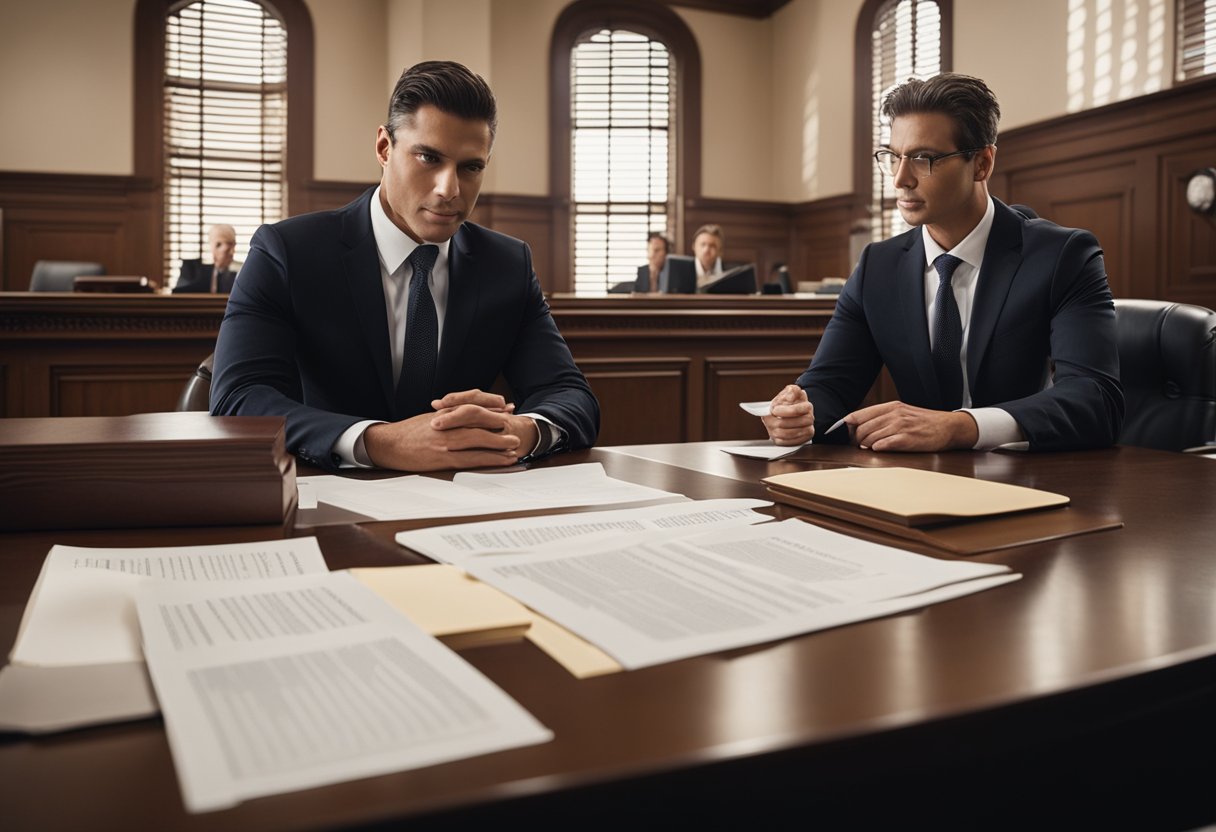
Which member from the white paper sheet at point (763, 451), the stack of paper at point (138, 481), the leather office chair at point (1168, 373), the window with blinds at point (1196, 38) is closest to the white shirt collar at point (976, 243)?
the leather office chair at point (1168, 373)

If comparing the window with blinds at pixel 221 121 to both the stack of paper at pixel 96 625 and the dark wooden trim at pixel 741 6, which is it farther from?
the stack of paper at pixel 96 625

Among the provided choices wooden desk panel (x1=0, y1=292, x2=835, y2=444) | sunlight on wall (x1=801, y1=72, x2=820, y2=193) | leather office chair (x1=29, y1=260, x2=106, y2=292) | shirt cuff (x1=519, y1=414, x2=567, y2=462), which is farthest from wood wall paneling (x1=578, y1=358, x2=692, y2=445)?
sunlight on wall (x1=801, y1=72, x2=820, y2=193)

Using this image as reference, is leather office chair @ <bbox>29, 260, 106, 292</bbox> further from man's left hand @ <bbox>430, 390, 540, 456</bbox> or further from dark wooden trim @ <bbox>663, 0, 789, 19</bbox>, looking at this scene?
man's left hand @ <bbox>430, 390, 540, 456</bbox>

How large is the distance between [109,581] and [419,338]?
3.95 feet

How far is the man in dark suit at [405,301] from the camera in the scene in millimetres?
1833

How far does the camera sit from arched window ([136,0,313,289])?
862 centimetres

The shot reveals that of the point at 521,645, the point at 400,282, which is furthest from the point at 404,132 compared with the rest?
the point at 521,645

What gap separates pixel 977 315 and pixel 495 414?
1.11 meters

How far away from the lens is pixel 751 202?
1011 cm

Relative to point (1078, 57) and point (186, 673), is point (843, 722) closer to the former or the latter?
point (186, 673)

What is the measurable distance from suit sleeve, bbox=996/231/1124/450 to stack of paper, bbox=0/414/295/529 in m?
1.28

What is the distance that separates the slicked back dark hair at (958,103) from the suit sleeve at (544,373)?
0.94 meters

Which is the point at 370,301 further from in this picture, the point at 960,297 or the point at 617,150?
A: the point at 617,150

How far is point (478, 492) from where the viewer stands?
4.20 ft
